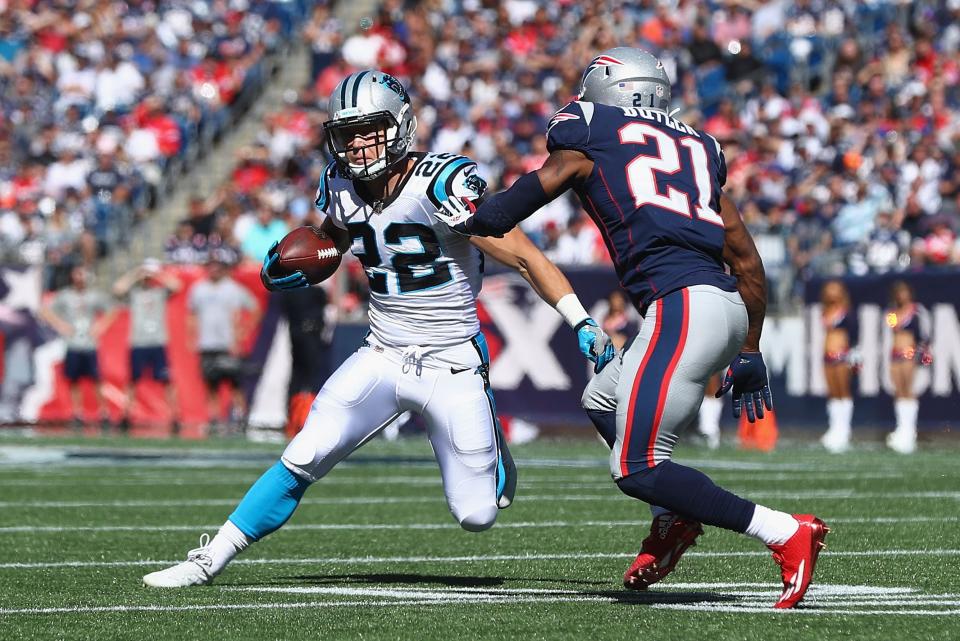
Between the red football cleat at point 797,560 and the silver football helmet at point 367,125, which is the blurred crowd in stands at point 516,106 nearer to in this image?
the silver football helmet at point 367,125

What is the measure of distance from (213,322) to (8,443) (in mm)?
2332

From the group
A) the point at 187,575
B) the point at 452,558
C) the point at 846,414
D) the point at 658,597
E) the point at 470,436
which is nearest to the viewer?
the point at 658,597

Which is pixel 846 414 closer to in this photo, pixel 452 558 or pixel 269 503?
pixel 452 558

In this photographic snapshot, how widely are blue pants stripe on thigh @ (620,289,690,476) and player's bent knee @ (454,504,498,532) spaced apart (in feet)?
2.64

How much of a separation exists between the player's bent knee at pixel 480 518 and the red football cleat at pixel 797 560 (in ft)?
3.47

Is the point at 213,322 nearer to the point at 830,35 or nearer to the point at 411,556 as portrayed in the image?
the point at 830,35

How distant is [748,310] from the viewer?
5.17 metres

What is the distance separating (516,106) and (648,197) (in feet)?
45.4

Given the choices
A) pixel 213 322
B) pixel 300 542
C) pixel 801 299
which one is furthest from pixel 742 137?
pixel 300 542

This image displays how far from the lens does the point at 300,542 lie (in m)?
7.04

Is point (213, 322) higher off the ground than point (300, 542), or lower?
lower

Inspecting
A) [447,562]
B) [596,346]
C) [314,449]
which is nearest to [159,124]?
[447,562]

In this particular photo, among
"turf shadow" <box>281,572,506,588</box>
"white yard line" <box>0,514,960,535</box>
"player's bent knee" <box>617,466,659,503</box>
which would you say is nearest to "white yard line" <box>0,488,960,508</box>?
"white yard line" <box>0,514,960,535</box>

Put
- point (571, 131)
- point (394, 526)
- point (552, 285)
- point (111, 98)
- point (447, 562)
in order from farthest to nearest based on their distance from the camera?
1. point (111, 98)
2. point (394, 526)
3. point (447, 562)
4. point (552, 285)
5. point (571, 131)
